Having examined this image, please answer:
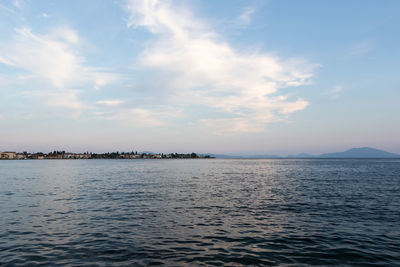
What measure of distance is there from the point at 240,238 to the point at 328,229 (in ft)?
30.9

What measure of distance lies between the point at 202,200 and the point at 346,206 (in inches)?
820

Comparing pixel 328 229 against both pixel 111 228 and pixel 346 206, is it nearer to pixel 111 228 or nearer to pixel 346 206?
pixel 346 206

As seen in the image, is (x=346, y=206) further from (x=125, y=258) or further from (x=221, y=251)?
(x=125, y=258)

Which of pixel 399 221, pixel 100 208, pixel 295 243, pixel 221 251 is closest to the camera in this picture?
pixel 221 251

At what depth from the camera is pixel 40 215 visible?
98.1 feet

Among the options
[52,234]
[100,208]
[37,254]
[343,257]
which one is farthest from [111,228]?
[343,257]

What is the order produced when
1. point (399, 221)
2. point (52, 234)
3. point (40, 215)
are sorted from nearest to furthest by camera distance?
point (52, 234)
point (399, 221)
point (40, 215)

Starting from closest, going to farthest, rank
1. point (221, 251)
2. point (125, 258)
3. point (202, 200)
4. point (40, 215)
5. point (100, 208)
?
point (125, 258), point (221, 251), point (40, 215), point (100, 208), point (202, 200)

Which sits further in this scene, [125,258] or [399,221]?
[399,221]

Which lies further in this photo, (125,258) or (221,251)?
(221,251)

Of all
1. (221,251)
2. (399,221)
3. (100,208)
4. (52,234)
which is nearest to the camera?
(221,251)

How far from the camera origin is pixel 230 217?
93.4 ft

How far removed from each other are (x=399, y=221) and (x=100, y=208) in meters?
35.9

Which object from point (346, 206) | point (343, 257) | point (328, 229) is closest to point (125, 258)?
point (343, 257)
